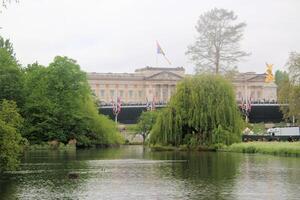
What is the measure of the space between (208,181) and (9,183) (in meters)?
9.78

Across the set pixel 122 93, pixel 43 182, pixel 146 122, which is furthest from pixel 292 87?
pixel 122 93

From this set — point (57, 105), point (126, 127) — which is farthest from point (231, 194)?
point (126, 127)

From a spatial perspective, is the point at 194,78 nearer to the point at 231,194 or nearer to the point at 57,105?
the point at 57,105

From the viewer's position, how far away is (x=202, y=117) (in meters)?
64.7

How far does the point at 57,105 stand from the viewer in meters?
80.1

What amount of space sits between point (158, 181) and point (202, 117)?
3271cm

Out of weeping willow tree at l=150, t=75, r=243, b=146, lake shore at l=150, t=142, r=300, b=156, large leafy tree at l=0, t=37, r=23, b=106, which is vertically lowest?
lake shore at l=150, t=142, r=300, b=156

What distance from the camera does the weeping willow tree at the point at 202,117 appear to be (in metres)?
64.7

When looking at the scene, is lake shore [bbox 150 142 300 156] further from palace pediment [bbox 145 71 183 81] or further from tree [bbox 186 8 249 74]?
palace pediment [bbox 145 71 183 81]

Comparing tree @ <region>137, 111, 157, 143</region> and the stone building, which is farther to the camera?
the stone building

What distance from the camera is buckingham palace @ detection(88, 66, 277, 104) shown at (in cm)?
16275

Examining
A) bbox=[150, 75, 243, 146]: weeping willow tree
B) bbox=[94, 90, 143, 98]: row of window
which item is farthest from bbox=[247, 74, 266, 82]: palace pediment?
bbox=[150, 75, 243, 146]: weeping willow tree

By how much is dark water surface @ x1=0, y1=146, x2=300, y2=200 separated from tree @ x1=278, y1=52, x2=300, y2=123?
55.6ft

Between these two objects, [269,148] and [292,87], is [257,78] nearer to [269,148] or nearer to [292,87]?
[292,87]
